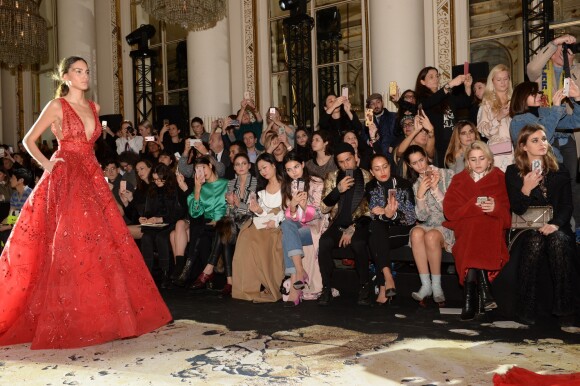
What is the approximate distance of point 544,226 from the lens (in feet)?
14.6

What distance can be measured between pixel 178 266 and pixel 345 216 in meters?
1.87

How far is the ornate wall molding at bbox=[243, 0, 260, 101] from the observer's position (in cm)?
1083

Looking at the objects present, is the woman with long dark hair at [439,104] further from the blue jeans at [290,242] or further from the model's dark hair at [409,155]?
the blue jeans at [290,242]

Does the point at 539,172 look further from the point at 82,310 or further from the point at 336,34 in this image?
the point at 336,34

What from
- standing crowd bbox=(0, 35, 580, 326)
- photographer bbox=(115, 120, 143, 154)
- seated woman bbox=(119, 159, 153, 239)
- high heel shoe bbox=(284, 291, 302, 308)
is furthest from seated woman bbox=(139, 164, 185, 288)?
photographer bbox=(115, 120, 143, 154)

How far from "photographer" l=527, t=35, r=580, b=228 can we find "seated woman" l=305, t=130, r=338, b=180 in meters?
1.80

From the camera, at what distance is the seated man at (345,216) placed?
5383 mm

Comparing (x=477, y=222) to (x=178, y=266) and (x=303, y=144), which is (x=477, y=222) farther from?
(x=178, y=266)

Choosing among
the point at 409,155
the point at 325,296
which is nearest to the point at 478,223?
the point at 409,155

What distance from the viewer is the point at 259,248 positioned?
5.87m

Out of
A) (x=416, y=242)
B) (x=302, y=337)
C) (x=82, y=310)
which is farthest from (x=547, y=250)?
(x=82, y=310)

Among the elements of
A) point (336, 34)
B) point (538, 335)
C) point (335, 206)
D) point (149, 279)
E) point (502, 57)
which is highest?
point (336, 34)

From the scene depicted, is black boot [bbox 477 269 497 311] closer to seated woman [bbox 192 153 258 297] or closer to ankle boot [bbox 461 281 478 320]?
ankle boot [bbox 461 281 478 320]

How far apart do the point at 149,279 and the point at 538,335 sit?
239 cm
